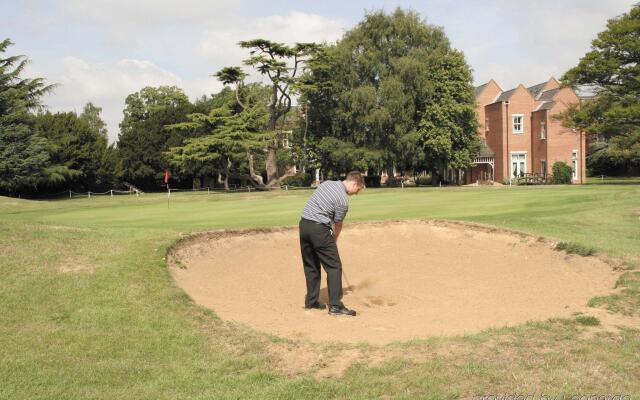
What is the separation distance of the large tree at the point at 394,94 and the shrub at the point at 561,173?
8942mm

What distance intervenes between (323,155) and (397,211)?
3988 centimetres

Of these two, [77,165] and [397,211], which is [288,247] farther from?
[77,165]

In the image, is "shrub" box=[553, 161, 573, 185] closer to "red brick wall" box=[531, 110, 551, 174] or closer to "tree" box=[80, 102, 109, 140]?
"red brick wall" box=[531, 110, 551, 174]

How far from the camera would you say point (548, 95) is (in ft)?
218

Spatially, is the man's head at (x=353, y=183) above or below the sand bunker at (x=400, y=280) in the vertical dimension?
above

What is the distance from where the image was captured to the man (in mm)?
8961

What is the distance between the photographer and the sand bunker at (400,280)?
314 inches

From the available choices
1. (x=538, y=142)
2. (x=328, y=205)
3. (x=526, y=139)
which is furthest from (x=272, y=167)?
(x=328, y=205)

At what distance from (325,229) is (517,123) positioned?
60.8 meters

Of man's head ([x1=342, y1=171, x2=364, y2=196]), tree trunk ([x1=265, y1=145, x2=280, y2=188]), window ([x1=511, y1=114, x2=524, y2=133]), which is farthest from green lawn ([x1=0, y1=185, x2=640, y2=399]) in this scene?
window ([x1=511, y1=114, x2=524, y2=133])

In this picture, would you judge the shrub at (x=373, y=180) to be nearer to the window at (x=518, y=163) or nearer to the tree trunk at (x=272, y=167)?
the tree trunk at (x=272, y=167)

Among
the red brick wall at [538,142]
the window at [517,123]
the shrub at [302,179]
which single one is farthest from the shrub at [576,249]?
the shrub at [302,179]

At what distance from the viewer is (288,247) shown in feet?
44.3

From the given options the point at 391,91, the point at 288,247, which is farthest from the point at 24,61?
the point at 288,247
